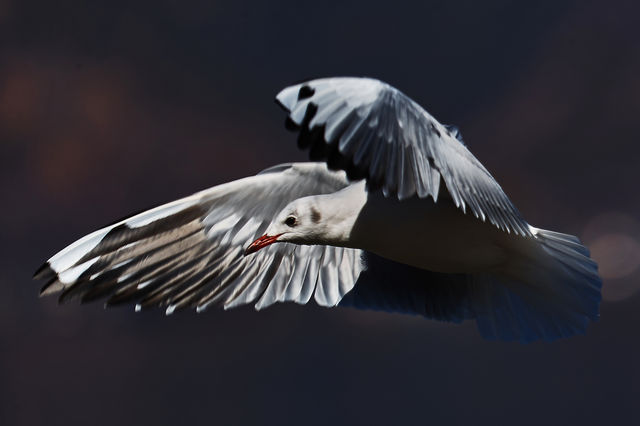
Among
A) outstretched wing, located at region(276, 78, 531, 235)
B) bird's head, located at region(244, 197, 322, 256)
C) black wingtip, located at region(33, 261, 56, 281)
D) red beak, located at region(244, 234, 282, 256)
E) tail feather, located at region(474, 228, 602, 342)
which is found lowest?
tail feather, located at region(474, 228, 602, 342)

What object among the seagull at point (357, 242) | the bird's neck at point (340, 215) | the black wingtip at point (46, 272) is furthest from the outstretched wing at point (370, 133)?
the black wingtip at point (46, 272)

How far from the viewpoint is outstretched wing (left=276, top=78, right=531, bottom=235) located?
1.24m

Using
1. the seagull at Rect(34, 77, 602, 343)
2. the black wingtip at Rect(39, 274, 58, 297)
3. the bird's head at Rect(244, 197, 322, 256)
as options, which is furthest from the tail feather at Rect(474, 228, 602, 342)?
the black wingtip at Rect(39, 274, 58, 297)

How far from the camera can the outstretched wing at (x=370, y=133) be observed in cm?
124

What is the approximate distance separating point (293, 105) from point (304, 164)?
0.59m

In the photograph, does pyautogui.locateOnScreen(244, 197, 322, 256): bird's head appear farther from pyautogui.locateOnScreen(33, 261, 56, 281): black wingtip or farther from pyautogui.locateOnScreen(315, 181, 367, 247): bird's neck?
pyautogui.locateOnScreen(33, 261, 56, 281): black wingtip

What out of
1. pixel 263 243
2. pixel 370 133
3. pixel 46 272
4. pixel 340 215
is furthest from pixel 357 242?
pixel 46 272

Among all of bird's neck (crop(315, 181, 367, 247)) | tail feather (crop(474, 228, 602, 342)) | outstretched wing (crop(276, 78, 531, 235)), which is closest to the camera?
outstretched wing (crop(276, 78, 531, 235))

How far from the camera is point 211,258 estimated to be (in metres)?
1.94

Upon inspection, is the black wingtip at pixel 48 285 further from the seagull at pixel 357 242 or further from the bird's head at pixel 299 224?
the bird's head at pixel 299 224

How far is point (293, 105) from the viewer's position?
48.9 inches

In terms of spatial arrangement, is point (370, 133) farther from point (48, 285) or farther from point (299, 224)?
point (48, 285)

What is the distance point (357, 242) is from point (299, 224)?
0.11 metres

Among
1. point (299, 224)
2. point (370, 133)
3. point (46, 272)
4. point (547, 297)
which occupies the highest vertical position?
point (370, 133)
